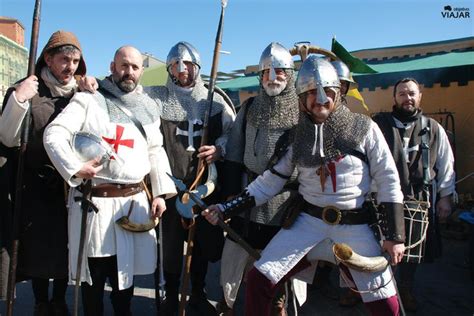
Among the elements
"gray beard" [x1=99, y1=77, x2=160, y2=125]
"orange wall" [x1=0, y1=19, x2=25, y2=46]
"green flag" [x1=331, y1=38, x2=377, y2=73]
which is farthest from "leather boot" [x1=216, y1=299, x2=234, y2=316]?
"orange wall" [x1=0, y1=19, x2=25, y2=46]

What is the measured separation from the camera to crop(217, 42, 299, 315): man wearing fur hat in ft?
9.61

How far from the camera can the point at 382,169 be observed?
2.34m

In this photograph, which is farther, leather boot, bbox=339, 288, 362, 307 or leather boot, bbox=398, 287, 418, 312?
leather boot, bbox=339, 288, 362, 307

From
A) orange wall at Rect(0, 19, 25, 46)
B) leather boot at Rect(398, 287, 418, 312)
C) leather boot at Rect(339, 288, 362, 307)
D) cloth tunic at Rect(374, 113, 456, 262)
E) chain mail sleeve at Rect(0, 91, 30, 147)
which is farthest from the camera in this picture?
orange wall at Rect(0, 19, 25, 46)

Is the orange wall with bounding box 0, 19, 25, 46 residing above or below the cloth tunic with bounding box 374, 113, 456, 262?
above

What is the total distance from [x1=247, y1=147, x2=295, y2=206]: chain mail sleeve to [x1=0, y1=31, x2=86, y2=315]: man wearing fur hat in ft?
4.13

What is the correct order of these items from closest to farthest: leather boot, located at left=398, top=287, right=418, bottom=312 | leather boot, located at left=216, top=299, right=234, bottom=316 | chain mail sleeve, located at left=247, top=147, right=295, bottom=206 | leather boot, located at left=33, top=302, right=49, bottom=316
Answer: chain mail sleeve, located at left=247, top=147, right=295, bottom=206 → leather boot, located at left=33, top=302, right=49, bottom=316 → leather boot, located at left=216, top=299, right=234, bottom=316 → leather boot, located at left=398, top=287, right=418, bottom=312

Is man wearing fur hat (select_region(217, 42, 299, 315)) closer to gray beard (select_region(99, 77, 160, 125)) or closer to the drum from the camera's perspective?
gray beard (select_region(99, 77, 160, 125))

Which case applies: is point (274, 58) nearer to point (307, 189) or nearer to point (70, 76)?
point (307, 189)

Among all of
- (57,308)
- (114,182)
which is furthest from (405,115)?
(57,308)

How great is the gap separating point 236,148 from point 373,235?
1.17 meters

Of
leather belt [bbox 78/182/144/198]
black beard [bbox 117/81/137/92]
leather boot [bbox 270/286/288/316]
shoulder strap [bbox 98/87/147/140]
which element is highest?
black beard [bbox 117/81/137/92]

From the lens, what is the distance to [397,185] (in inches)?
91.4

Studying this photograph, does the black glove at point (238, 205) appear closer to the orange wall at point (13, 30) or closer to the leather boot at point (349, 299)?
the leather boot at point (349, 299)
